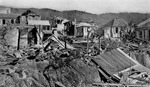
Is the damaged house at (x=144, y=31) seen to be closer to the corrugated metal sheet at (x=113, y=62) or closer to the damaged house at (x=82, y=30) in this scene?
Answer: the damaged house at (x=82, y=30)

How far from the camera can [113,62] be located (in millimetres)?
15797

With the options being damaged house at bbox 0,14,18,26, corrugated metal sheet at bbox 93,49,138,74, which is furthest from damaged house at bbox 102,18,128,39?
corrugated metal sheet at bbox 93,49,138,74

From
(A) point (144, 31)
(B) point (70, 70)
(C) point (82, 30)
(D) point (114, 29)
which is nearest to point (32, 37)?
(B) point (70, 70)

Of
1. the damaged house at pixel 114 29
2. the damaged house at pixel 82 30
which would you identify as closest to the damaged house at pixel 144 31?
the damaged house at pixel 114 29

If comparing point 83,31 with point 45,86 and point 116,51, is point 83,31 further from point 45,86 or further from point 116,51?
point 45,86

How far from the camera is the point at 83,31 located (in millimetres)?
34406

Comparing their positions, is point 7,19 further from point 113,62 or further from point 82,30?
point 113,62

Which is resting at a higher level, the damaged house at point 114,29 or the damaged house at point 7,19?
the damaged house at point 7,19

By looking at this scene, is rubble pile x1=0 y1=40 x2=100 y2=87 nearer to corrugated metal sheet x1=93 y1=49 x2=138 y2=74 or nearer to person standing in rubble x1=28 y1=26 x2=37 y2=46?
corrugated metal sheet x1=93 y1=49 x2=138 y2=74

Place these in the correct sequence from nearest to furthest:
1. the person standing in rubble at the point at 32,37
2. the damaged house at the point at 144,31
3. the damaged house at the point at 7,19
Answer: the person standing in rubble at the point at 32,37 < the damaged house at the point at 7,19 < the damaged house at the point at 144,31

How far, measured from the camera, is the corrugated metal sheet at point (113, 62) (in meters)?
14.9

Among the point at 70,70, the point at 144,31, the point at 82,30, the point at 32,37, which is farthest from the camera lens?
the point at 82,30

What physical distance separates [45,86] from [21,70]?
5.35 ft

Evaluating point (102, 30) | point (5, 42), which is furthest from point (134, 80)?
point (102, 30)
